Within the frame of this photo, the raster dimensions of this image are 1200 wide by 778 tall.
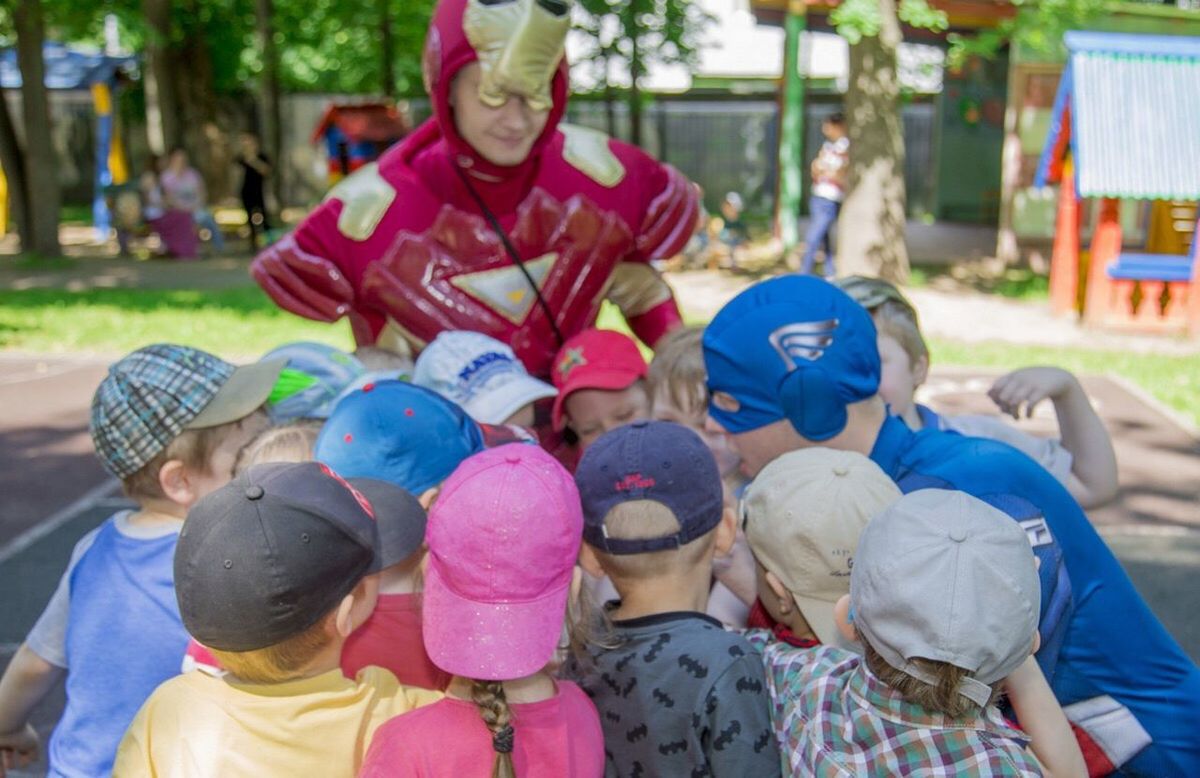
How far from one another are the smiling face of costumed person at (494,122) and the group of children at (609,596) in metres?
0.94

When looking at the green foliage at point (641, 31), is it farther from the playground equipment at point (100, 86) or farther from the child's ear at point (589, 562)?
the child's ear at point (589, 562)

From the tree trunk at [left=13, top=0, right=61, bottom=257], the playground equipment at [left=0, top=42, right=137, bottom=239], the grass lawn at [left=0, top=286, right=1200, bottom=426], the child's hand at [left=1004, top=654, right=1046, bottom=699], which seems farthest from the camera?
the playground equipment at [left=0, top=42, right=137, bottom=239]

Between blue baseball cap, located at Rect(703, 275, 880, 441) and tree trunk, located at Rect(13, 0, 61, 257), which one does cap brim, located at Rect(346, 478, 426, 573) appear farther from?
tree trunk, located at Rect(13, 0, 61, 257)

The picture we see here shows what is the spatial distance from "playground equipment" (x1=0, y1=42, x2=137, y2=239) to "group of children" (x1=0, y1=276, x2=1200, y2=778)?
1782 centimetres

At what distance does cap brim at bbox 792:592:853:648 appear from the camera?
6.68ft

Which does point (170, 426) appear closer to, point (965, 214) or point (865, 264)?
point (865, 264)

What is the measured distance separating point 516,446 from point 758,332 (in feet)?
2.05

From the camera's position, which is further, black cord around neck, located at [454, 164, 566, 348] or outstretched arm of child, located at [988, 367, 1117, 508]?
black cord around neck, located at [454, 164, 566, 348]

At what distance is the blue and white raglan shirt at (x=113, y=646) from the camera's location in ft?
7.19

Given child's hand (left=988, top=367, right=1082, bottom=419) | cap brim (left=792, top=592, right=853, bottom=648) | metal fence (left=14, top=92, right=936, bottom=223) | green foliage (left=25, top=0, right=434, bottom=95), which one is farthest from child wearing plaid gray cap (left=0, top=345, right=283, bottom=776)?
metal fence (left=14, top=92, right=936, bottom=223)

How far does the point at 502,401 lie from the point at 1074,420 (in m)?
1.35

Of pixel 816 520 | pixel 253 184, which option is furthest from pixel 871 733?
pixel 253 184

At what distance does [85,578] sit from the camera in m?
2.26

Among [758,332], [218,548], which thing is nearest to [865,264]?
[758,332]
